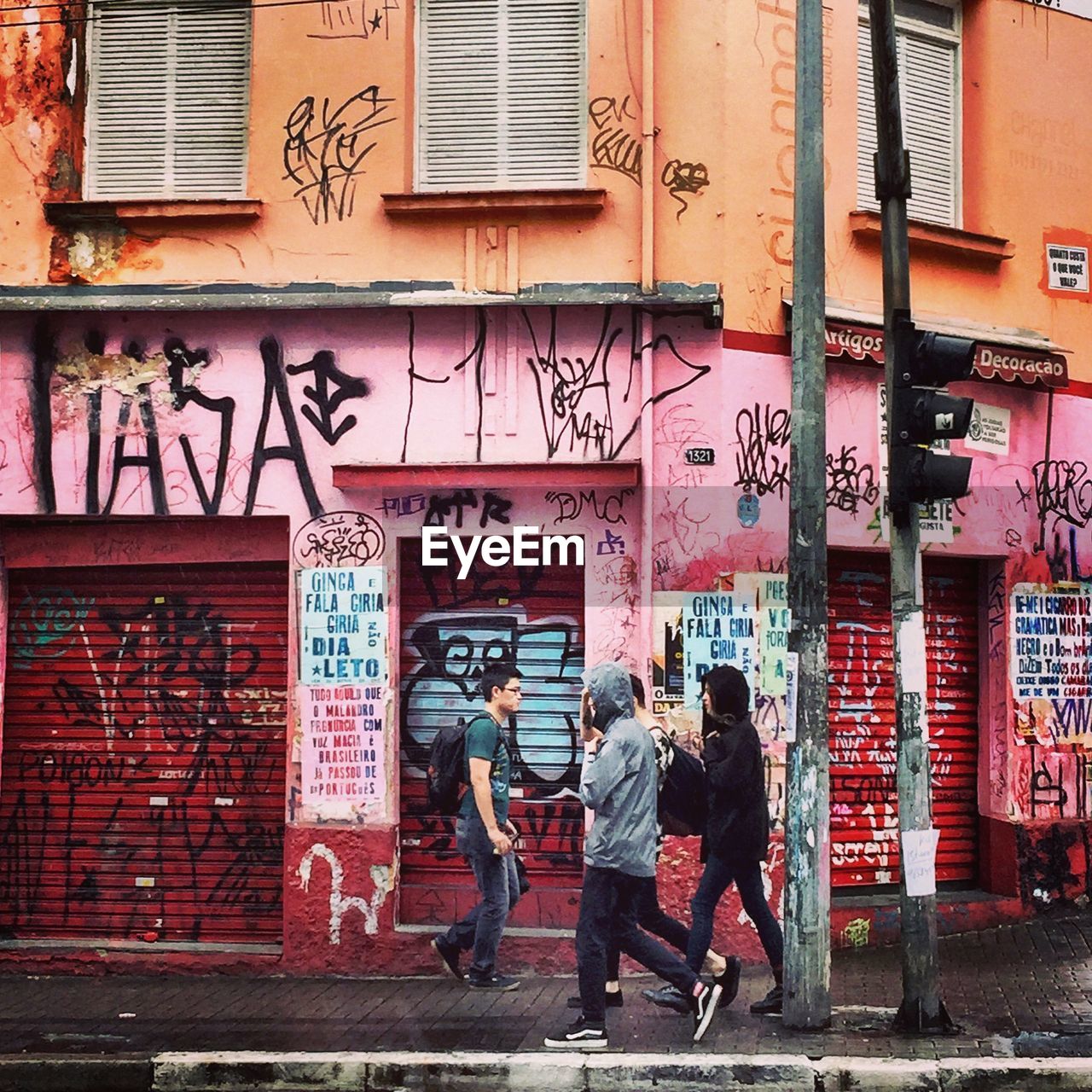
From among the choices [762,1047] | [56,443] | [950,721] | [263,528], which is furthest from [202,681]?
[950,721]

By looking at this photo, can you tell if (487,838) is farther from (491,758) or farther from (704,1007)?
(704,1007)

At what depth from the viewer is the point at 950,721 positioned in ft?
36.8

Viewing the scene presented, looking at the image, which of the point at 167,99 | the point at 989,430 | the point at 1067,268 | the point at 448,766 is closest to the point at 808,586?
the point at 448,766

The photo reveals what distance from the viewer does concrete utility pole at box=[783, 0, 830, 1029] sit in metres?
8.20

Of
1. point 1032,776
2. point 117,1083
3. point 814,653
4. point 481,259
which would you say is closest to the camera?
point 117,1083

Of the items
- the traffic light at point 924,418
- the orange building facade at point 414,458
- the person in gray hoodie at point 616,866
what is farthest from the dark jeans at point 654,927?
the traffic light at point 924,418

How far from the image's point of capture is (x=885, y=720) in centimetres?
1094

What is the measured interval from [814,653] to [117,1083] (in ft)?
A: 14.4

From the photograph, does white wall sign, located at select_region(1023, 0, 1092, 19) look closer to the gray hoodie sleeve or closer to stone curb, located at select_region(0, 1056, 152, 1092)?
the gray hoodie sleeve

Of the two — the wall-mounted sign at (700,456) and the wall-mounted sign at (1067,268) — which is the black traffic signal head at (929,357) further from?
the wall-mounted sign at (1067,268)

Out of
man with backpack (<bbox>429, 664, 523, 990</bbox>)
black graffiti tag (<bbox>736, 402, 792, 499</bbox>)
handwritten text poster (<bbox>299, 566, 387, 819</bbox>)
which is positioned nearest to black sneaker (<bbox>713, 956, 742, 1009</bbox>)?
man with backpack (<bbox>429, 664, 523, 990</bbox>)

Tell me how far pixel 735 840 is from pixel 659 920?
655 millimetres

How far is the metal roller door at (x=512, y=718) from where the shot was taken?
10.1 meters

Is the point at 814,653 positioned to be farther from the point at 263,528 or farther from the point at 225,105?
the point at 225,105
